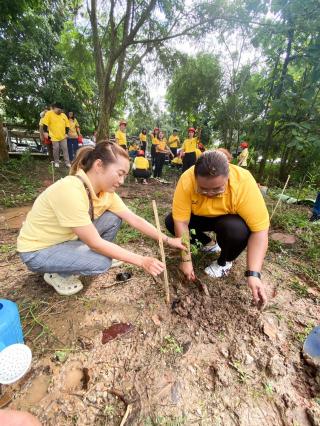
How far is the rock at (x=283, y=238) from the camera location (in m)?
3.09

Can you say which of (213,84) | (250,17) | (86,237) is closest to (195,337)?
(86,237)

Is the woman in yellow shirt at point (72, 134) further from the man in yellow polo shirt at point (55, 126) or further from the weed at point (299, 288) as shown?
the weed at point (299, 288)

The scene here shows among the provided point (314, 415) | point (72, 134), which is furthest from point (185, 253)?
point (72, 134)

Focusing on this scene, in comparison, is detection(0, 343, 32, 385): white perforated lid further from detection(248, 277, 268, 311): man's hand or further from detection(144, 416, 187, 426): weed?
detection(248, 277, 268, 311): man's hand

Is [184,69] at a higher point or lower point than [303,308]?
higher

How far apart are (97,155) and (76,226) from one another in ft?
1.60

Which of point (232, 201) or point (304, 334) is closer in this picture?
point (304, 334)

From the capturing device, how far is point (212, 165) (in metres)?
1.56

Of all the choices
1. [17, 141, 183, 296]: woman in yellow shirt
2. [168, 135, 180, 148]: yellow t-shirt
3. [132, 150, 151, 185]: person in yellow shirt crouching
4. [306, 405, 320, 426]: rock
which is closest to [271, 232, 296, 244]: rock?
[306, 405, 320, 426]: rock

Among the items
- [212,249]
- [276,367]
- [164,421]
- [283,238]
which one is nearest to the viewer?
[164,421]

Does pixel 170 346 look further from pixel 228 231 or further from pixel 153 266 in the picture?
pixel 228 231

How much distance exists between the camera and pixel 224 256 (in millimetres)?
2172

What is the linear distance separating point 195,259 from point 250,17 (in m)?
6.84

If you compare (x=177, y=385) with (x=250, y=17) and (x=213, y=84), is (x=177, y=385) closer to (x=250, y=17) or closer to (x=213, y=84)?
(x=250, y=17)
